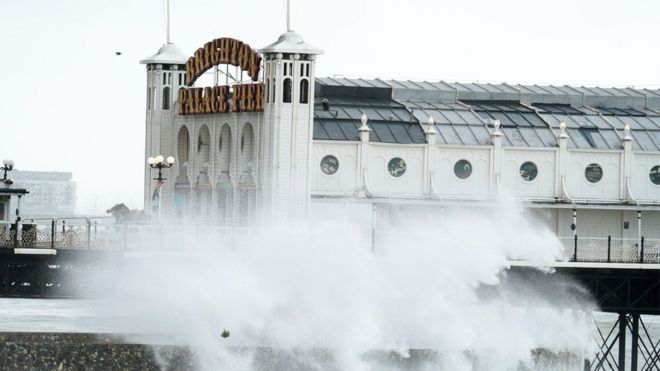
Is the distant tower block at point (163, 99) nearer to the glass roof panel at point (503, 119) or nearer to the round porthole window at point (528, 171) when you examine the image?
the glass roof panel at point (503, 119)

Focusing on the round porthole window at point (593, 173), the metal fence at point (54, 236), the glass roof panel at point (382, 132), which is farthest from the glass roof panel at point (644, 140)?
the metal fence at point (54, 236)

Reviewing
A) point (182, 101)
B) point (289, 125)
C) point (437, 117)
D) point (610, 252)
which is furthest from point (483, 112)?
point (182, 101)

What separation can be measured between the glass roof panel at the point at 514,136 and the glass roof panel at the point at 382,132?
5677 millimetres

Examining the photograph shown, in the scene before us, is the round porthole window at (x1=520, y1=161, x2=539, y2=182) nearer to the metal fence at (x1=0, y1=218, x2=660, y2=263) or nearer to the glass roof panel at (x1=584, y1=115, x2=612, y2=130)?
the glass roof panel at (x1=584, y1=115, x2=612, y2=130)

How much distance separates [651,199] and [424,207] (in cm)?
1069

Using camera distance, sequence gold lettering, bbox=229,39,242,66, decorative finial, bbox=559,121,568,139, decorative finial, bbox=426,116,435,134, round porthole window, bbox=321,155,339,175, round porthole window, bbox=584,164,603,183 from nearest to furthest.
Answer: round porthole window, bbox=321,155,339,175 < decorative finial, bbox=426,116,435,134 < gold lettering, bbox=229,39,242,66 < decorative finial, bbox=559,121,568,139 < round porthole window, bbox=584,164,603,183

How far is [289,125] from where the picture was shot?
274ft

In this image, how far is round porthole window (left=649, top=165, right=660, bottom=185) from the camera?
301 feet

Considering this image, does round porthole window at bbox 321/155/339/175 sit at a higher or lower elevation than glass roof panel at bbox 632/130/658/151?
lower

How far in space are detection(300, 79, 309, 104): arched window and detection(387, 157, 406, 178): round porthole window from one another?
6059 millimetres

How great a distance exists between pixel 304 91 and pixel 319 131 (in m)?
3.64

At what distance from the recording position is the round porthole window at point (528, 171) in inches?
3556

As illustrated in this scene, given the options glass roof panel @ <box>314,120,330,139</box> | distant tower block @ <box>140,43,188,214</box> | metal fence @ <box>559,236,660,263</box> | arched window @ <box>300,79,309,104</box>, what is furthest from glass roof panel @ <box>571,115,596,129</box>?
distant tower block @ <box>140,43,188,214</box>

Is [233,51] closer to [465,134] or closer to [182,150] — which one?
[182,150]
